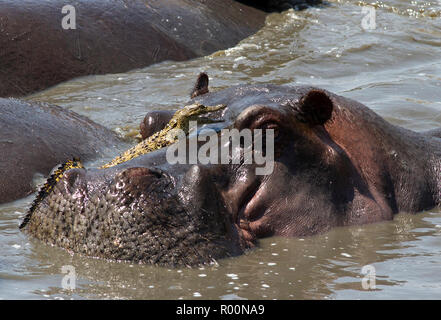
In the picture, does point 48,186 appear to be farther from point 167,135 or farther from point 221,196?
point 221,196

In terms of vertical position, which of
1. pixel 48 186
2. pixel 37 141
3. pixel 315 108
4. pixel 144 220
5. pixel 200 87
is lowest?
pixel 144 220

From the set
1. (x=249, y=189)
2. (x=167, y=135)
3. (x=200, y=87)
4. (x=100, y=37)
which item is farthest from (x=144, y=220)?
(x=100, y=37)

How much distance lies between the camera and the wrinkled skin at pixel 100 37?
8242 millimetres

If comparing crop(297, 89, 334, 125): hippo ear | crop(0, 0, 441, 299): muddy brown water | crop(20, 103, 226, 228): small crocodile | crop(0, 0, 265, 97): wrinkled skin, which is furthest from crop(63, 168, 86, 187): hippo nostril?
crop(0, 0, 265, 97): wrinkled skin

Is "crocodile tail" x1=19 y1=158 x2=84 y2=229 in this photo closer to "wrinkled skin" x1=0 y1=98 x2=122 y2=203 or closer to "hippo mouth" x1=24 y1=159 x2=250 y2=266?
"hippo mouth" x1=24 y1=159 x2=250 y2=266

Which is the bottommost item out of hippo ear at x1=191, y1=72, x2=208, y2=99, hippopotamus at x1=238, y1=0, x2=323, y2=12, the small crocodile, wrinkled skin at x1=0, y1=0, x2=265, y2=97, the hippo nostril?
the hippo nostril

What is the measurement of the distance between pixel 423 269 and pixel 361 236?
0.43 m

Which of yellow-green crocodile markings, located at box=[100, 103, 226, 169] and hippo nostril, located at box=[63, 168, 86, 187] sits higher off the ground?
yellow-green crocodile markings, located at box=[100, 103, 226, 169]

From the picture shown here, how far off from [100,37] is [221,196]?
5.23 m

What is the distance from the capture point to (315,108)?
4434mm

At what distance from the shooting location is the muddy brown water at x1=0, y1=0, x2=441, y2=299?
3816 millimetres

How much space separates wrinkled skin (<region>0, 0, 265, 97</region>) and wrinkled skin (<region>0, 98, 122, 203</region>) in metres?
1.75
